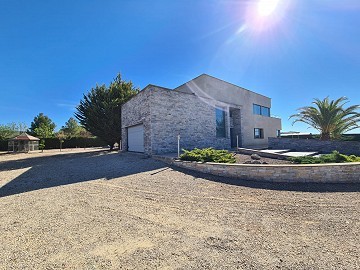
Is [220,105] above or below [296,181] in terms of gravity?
above

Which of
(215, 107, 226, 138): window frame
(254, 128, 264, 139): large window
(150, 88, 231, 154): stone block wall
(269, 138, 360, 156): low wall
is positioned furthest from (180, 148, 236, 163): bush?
(254, 128, 264, 139): large window

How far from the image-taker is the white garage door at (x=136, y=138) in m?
14.6

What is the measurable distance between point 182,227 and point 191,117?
1202cm

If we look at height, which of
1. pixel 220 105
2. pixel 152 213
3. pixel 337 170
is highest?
pixel 220 105

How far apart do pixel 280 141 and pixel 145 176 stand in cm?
1449

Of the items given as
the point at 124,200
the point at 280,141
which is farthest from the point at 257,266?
the point at 280,141

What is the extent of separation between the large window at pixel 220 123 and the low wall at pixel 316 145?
15.6 ft

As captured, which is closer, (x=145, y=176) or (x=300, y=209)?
(x=300, y=209)

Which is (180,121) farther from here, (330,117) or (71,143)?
(71,143)

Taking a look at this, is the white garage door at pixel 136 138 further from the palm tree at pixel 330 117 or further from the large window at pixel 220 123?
the palm tree at pixel 330 117

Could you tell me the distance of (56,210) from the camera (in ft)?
13.6

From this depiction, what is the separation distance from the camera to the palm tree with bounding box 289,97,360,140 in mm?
14870

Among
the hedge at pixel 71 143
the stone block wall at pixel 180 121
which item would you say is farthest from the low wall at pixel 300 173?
the hedge at pixel 71 143

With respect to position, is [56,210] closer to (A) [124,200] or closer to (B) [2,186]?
(A) [124,200]
